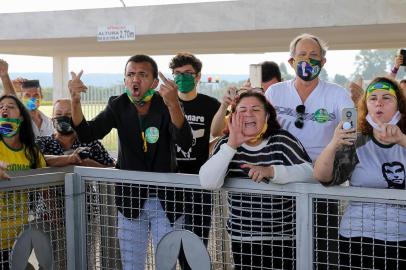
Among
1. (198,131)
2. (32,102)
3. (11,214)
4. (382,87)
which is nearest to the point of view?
(382,87)

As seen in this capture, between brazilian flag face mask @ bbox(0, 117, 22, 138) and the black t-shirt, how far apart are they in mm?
1155

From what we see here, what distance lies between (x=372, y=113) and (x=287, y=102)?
886 mm

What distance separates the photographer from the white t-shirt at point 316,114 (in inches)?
162

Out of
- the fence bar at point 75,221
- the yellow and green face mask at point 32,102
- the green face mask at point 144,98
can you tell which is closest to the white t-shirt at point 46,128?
the yellow and green face mask at point 32,102

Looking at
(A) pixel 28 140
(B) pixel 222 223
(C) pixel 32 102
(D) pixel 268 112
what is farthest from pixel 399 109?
(C) pixel 32 102

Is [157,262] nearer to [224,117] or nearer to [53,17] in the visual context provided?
[224,117]

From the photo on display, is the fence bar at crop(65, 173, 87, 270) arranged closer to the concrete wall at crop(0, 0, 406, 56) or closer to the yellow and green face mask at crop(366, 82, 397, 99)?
the yellow and green face mask at crop(366, 82, 397, 99)

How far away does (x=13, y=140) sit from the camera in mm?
4230

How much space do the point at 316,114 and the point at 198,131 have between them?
104 centimetres

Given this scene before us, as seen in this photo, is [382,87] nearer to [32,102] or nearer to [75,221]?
[75,221]

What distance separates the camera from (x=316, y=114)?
4133 millimetres

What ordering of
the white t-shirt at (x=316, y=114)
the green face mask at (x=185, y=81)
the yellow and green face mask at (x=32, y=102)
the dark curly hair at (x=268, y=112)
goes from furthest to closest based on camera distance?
the yellow and green face mask at (x=32, y=102), the green face mask at (x=185, y=81), the white t-shirt at (x=316, y=114), the dark curly hair at (x=268, y=112)

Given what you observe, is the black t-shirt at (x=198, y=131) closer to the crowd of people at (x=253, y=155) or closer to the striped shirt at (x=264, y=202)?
the crowd of people at (x=253, y=155)

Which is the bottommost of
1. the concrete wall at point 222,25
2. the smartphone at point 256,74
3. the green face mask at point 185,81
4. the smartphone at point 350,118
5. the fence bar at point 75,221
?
the fence bar at point 75,221
